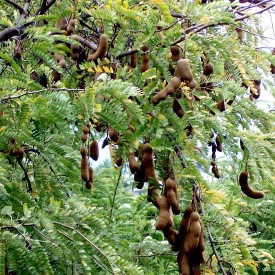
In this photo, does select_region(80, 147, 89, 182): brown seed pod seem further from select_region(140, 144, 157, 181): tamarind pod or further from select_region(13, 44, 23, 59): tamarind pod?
select_region(13, 44, 23, 59): tamarind pod

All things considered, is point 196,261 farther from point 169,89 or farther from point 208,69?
point 208,69

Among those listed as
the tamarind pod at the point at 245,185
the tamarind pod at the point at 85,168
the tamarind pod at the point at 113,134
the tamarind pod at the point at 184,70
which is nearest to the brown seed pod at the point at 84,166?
the tamarind pod at the point at 85,168

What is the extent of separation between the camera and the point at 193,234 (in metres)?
2.39

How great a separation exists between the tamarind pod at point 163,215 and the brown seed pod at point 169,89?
1.31 ft

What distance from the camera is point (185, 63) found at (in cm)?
245

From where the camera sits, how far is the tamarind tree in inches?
96.6

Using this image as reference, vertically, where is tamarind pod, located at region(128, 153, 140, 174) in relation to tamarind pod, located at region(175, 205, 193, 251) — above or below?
above

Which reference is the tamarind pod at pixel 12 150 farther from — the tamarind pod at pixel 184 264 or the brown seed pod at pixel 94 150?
the tamarind pod at pixel 184 264

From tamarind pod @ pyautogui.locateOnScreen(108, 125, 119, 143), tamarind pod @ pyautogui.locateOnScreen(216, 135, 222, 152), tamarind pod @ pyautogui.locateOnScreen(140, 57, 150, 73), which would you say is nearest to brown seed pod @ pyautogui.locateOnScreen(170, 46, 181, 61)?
tamarind pod @ pyautogui.locateOnScreen(140, 57, 150, 73)

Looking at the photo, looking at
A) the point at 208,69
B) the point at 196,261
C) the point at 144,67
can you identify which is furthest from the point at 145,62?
the point at 196,261

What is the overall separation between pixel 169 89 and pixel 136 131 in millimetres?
318

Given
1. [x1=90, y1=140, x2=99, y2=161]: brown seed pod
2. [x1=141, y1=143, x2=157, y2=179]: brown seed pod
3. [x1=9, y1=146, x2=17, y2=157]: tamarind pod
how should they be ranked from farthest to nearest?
[x1=90, y1=140, x2=99, y2=161]: brown seed pod < [x1=9, y1=146, x2=17, y2=157]: tamarind pod < [x1=141, y1=143, x2=157, y2=179]: brown seed pod

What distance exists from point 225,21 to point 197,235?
97 centimetres

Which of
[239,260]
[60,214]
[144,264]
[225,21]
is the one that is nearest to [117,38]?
[225,21]
